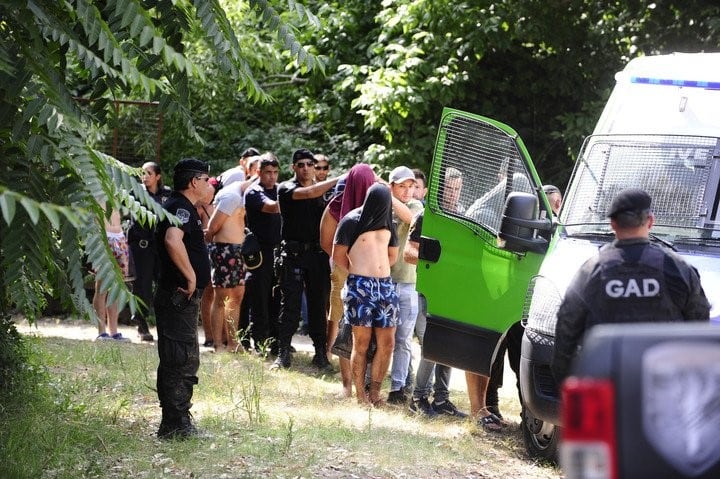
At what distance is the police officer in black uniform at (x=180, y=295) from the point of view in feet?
26.1

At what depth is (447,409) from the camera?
10.1 metres

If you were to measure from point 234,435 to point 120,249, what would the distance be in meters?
5.24

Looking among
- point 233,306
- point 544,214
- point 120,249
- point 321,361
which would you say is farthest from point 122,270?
point 544,214

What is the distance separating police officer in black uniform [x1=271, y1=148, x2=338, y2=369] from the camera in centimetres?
1191

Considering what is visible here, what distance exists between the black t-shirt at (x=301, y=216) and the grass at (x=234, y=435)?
162 centimetres

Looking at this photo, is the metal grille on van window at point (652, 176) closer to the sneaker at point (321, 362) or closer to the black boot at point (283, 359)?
the black boot at point (283, 359)

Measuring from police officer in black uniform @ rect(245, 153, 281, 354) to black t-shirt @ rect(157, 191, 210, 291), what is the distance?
3.91 metres

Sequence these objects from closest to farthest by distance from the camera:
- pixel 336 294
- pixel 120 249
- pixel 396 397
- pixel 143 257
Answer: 1. pixel 396 397
2. pixel 336 294
3. pixel 120 249
4. pixel 143 257

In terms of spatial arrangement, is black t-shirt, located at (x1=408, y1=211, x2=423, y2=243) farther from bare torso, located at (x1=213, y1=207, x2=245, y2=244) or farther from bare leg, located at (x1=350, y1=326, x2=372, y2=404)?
bare torso, located at (x1=213, y1=207, x2=245, y2=244)

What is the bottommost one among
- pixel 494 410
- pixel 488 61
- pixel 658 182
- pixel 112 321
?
pixel 112 321

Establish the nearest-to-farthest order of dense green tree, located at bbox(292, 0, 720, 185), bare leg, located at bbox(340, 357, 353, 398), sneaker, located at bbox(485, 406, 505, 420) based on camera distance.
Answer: sneaker, located at bbox(485, 406, 505, 420) → bare leg, located at bbox(340, 357, 353, 398) → dense green tree, located at bbox(292, 0, 720, 185)

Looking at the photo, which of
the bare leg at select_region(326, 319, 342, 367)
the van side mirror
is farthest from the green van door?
the bare leg at select_region(326, 319, 342, 367)

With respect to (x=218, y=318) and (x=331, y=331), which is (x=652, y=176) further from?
(x=218, y=318)

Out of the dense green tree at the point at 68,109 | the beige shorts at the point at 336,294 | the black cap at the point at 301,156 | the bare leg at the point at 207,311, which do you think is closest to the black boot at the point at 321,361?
the beige shorts at the point at 336,294
